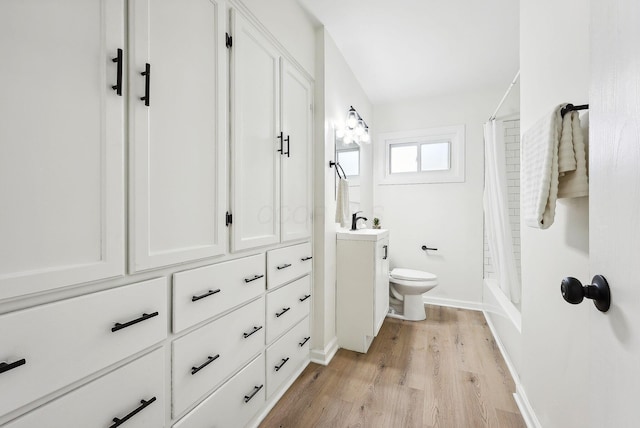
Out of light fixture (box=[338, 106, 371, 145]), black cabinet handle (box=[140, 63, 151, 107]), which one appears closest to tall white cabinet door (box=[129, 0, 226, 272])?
black cabinet handle (box=[140, 63, 151, 107])

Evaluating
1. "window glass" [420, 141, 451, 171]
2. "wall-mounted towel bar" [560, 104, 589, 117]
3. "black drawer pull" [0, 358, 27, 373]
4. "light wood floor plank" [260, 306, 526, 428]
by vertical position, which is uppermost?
"window glass" [420, 141, 451, 171]

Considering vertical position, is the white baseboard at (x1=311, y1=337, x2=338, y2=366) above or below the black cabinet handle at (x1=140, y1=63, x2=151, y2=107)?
below

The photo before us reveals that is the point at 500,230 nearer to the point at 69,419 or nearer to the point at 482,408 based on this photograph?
the point at 482,408

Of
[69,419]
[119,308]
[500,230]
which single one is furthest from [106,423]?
[500,230]

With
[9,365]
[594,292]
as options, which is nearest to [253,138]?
[9,365]

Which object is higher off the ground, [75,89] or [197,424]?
[75,89]

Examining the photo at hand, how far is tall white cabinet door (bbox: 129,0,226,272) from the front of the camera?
0.90 m

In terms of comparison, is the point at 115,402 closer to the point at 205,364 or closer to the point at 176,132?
the point at 205,364

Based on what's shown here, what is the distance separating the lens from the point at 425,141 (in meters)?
3.47

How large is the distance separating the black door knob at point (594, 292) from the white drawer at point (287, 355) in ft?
4.62

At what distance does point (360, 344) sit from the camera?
2.25 meters

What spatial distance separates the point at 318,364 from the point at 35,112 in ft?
6.80

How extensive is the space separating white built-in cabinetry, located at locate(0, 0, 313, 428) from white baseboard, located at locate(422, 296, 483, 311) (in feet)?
8.06

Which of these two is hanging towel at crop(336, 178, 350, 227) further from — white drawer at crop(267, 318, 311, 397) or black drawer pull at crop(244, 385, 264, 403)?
black drawer pull at crop(244, 385, 264, 403)
